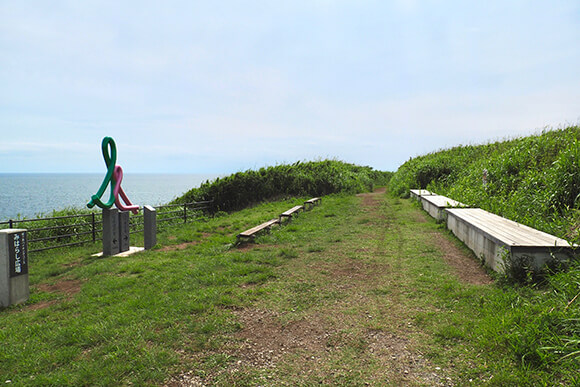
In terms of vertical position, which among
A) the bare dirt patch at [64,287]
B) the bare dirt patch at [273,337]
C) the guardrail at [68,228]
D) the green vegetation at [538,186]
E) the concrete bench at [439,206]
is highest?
the green vegetation at [538,186]

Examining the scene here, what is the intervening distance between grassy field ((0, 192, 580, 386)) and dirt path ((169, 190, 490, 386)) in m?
0.02

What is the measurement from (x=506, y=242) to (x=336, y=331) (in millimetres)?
2854

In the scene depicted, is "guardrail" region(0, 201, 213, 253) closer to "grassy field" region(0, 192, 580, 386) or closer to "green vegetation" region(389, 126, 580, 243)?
"grassy field" region(0, 192, 580, 386)

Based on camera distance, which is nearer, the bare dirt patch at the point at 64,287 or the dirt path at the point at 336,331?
the dirt path at the point at 336,331

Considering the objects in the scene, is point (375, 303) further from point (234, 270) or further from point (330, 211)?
point (330, 211)

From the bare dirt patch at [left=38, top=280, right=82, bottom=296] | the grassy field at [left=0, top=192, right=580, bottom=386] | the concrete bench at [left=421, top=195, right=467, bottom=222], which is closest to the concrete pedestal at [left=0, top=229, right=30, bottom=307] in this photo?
the grassy field at [left=0, top=192, right=580, bottom=386]

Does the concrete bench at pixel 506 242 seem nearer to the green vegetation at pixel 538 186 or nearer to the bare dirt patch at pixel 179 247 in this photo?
the green vegetation at pixel 538 186

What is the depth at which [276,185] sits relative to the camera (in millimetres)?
19406

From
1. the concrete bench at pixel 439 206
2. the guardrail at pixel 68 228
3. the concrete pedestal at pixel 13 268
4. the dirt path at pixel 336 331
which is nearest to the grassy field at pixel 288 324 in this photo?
the dirt path at pixel 336 331

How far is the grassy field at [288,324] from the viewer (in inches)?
110

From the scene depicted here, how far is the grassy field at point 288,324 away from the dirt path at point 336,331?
0.05 ft

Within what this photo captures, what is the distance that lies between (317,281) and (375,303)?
3.62 feet

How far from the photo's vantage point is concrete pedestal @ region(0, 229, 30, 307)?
478cm

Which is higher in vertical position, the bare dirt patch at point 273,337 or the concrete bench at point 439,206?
the concrete bench at point 439,206
